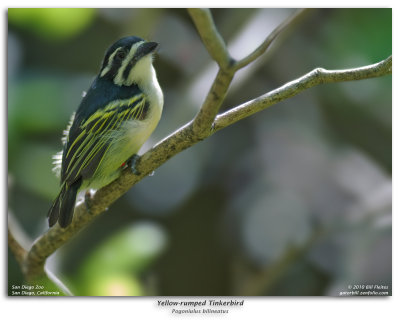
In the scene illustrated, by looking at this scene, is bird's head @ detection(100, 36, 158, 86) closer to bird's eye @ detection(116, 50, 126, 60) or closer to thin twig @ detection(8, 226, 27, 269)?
bird's eye @ detection(116, 50, 126, 60)

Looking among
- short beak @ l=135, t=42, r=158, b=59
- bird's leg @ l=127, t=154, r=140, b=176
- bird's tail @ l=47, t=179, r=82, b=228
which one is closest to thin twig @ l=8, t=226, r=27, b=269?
bird's tail @ l=47, t=179, r=82, b=228

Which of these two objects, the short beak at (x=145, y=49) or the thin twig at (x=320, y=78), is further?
the short beak at (x=145, y=49)

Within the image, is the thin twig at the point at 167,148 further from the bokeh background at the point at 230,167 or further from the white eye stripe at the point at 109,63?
the white eye stripe at the point at 109,63

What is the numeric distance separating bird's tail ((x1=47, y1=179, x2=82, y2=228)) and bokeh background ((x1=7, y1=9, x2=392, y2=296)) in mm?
360

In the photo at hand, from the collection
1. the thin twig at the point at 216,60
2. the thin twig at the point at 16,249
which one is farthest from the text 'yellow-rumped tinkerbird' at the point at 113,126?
the thin twig at the point at 216,60

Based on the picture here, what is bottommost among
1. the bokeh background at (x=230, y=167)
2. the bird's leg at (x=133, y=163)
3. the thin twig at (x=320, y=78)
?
the bokeh background at (x=230, y=167)

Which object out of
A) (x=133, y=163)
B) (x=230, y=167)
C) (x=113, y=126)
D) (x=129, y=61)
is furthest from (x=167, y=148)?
(x=230, y=167)

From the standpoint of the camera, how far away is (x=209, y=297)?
6.84 feet

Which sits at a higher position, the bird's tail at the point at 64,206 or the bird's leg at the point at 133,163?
the bird's leg at the point at 133,163

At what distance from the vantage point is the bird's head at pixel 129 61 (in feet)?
6.23

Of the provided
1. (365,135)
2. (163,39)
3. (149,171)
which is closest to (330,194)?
(365,135)

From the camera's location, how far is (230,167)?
288 centimetres

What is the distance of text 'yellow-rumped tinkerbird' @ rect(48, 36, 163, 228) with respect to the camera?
1861 millimetres

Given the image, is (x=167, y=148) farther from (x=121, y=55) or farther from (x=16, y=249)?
(x=16, y=249)
